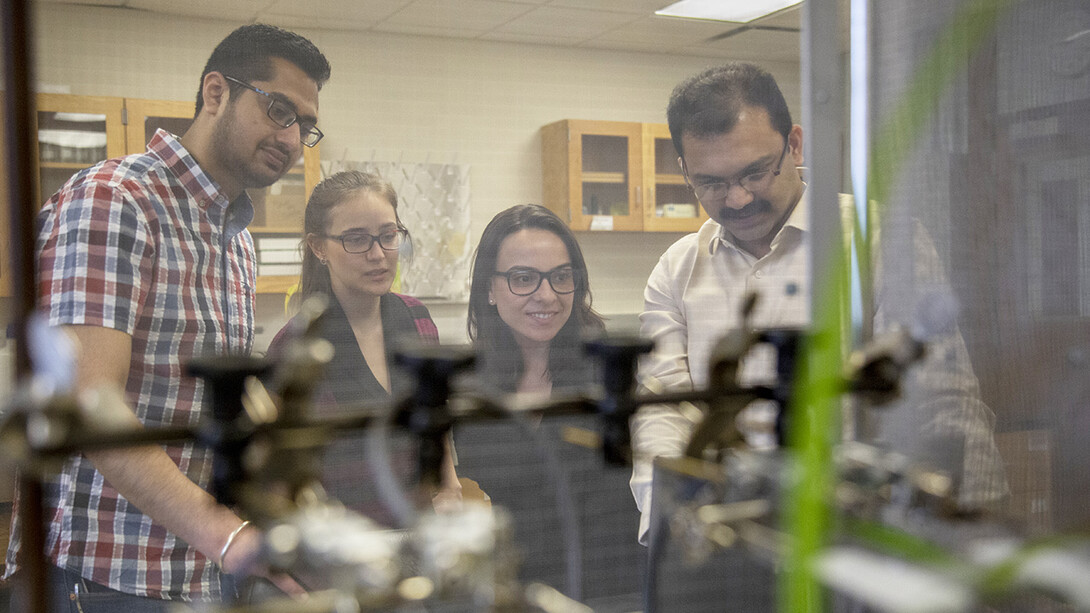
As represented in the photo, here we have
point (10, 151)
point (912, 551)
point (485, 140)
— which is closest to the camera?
point (10, 151)

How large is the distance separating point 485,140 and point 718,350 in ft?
1.37

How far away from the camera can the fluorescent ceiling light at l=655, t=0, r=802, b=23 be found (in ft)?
3.25

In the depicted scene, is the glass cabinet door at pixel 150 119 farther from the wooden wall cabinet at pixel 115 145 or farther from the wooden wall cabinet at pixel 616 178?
the wooden wall cabinet at pixel 616 178

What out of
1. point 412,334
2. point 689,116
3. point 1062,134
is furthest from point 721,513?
point 1062,134

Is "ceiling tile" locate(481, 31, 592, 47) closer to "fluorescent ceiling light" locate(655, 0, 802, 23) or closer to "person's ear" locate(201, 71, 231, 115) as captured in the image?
"fluorescent ceiling light" locate(655, 0, 802, 23)

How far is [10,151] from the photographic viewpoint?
417 millimetres

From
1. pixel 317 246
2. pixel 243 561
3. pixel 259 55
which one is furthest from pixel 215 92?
pixel 243 561

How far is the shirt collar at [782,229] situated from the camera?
1.03m

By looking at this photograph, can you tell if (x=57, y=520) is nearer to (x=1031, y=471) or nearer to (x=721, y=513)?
(x=721, y=513)

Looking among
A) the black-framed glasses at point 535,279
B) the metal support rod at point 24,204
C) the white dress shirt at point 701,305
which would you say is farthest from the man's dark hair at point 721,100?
the metal support rod at point 24,204

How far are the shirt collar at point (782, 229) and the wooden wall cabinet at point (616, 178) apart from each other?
27 mm

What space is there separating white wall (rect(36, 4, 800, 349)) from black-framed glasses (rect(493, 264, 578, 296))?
0.03m

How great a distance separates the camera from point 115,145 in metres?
0.78

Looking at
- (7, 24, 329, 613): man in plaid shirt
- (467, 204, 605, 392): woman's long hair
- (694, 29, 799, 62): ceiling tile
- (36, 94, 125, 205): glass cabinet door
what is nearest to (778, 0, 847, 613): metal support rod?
(694, 29, 799, 62): ceiling tile
